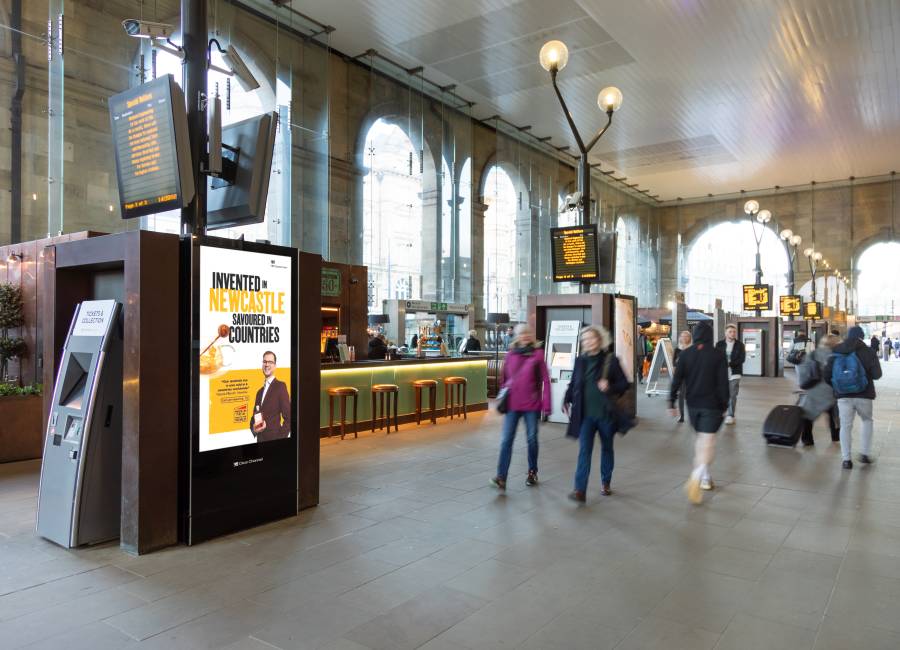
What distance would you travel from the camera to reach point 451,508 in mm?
5180

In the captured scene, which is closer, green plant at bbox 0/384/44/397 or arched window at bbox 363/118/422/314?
green plant at bbox 0/384/44/397

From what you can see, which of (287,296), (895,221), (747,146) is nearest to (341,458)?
(287,296)

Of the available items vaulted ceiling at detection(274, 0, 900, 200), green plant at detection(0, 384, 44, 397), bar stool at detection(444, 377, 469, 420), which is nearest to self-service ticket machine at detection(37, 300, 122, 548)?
green plant at detection(0, 384, 44, 397)

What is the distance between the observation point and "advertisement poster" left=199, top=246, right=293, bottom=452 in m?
4.31

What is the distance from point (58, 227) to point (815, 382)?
10950 millimetres

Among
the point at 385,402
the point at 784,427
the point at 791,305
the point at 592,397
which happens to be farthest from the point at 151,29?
the point at 791,305

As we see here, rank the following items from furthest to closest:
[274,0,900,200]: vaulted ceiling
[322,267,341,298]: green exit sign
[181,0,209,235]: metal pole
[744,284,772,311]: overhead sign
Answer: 1. [744,284,772,311]: overhead sign
2. [274,0,900,200]: vaulted ceiling
3. [322,267,341,298]: green exit sign
4. [181,0,209,235]: metal pole

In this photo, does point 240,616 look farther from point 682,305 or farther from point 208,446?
point 682,305

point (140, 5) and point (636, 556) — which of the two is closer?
point (636, 556)

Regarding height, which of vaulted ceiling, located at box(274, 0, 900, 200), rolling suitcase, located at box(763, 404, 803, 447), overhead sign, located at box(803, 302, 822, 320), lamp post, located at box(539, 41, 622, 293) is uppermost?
vaulted ceiling, located at box(274, 0, 900, 200)

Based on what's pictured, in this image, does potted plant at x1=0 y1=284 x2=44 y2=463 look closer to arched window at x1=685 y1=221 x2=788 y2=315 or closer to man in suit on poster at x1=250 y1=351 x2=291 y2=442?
man in suit on poster at x1=250 y1=351 x2=291 y2=442

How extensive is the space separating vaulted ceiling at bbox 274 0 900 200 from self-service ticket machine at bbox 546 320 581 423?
7.64 m

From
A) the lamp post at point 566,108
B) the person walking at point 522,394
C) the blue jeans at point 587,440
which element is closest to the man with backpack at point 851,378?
the blue jeans at point 587,440

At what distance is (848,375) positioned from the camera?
21.7 feet
